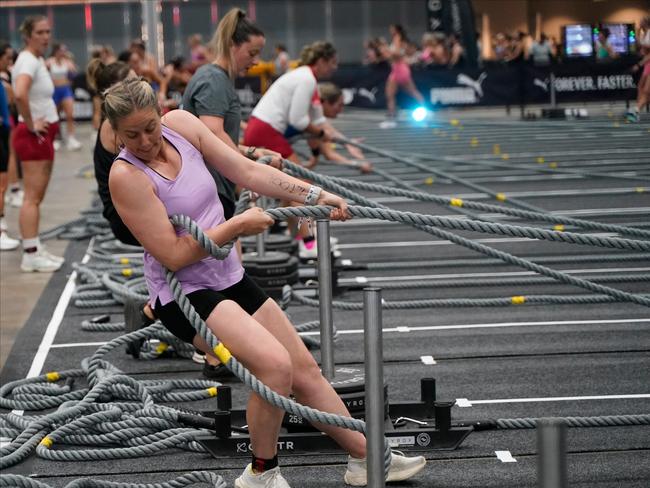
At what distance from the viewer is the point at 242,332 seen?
12.3 feet

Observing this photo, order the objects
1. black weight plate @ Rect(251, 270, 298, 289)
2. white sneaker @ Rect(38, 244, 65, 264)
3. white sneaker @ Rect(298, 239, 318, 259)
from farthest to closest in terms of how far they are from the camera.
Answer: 1. white sneaker @ Rect(38, 244, 65, 264)
2. white sneaker @ Rect(298, 239, 318, 259)
3. black weight plate @ Rect(251, 270, 298, 289)

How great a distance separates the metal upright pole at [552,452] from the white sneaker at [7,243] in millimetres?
→ 8818

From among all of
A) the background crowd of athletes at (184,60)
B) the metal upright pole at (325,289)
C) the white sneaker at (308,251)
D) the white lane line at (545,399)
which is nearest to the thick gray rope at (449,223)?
the metal upright pole at (325,289)

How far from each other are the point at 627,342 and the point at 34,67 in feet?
17.0

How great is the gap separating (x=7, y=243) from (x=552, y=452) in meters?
8.92

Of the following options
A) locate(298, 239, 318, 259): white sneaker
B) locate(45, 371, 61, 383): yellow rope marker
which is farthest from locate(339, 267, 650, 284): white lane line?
locate(45, 371, 61, 383): yellow rope marker

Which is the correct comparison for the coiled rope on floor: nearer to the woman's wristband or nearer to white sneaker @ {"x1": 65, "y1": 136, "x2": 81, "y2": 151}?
the woman's wristband

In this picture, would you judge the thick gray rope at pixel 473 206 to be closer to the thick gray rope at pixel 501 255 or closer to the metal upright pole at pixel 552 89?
the thick gray rope at pixel 501 255

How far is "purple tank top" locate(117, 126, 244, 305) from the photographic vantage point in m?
3.83

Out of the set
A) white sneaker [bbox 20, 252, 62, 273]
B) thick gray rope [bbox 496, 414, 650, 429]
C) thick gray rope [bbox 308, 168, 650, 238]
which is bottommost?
thick gray rope [bbox 496, 414, 650, 429]

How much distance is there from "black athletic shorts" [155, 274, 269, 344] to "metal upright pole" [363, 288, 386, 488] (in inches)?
23.5

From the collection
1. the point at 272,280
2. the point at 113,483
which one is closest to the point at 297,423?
the point at 113,483

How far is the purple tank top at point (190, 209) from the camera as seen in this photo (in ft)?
12.6

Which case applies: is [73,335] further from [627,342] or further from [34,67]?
[627,342]
